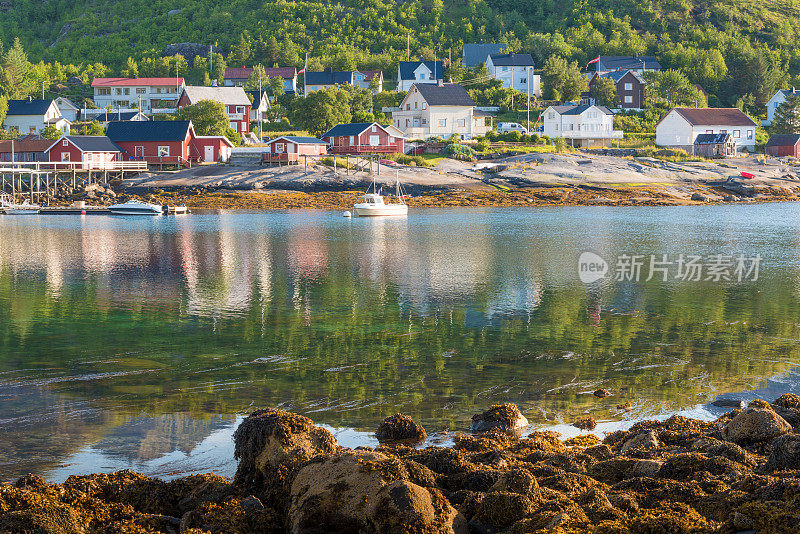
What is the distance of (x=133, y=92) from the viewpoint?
121312 mm

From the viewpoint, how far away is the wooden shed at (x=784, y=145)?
97750 millimetres

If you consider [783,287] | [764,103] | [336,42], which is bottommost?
[783,287]

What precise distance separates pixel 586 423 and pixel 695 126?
308 ft

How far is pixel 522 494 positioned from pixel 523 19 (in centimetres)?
17279

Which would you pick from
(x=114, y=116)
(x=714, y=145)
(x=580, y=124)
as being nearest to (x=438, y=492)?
(x=580, y=124)

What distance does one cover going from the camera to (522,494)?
26.1ft

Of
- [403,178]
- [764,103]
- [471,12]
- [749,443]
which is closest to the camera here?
[749,443]

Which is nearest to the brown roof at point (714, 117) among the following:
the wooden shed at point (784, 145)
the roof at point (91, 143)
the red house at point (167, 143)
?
the wooden shed at point (784, 145)

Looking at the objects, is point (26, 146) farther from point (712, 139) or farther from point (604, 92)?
point (712, 139)

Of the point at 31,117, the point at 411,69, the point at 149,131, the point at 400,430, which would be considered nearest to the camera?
the point at 400,430

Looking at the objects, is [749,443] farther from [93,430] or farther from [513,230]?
[513,230]

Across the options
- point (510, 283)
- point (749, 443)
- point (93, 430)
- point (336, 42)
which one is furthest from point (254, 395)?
point (336, 42)

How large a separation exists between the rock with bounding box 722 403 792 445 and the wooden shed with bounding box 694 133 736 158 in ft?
300

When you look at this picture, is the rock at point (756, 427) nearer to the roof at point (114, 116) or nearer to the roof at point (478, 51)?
the roof at point (114, 116)
